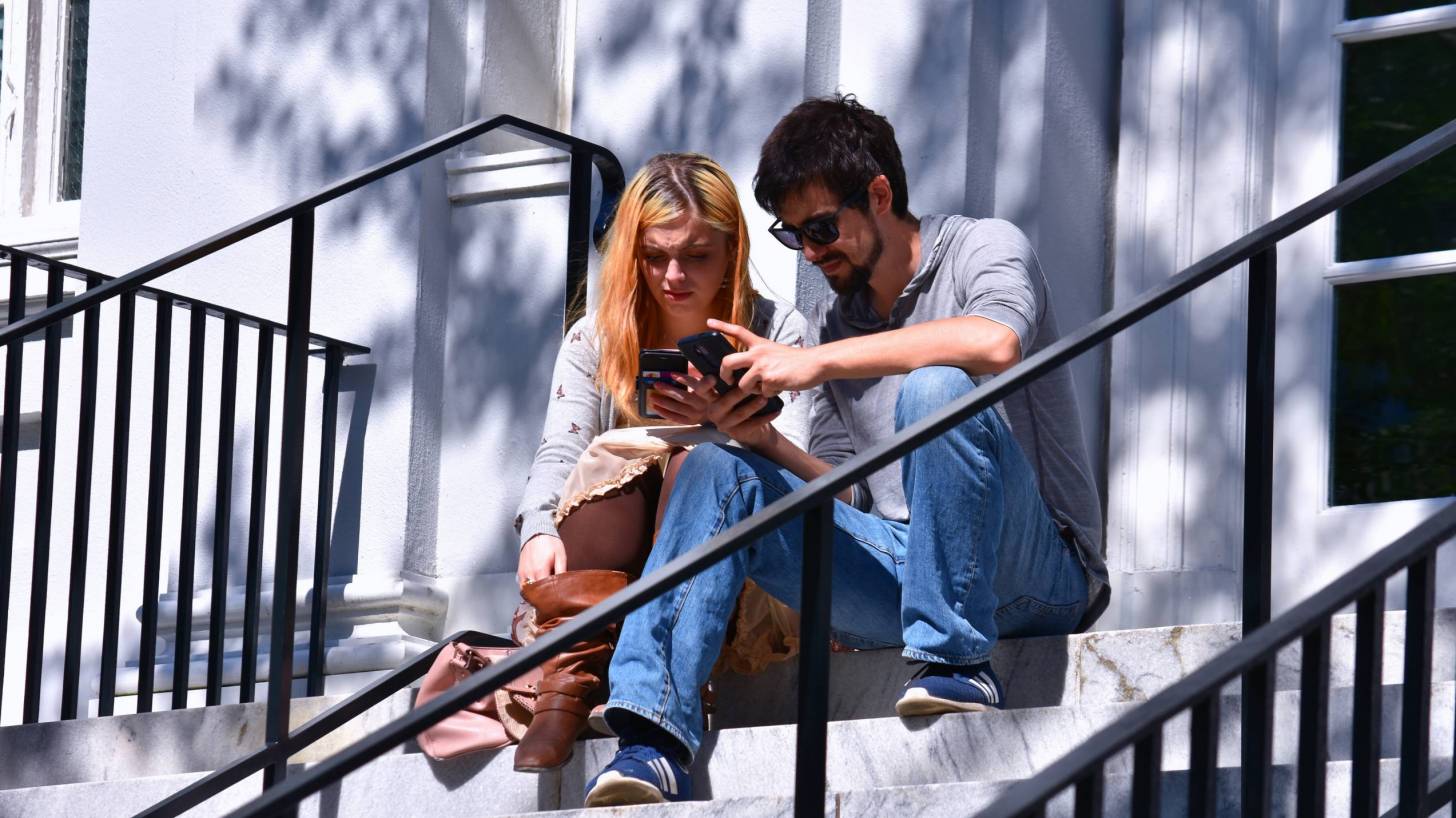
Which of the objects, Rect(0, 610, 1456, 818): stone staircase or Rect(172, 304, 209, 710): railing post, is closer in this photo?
Rect(0, 610, 1456, 818): stone staircase

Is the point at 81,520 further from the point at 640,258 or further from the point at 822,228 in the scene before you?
the point at 822,228

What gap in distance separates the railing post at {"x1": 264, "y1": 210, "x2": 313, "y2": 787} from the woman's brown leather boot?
447 mm

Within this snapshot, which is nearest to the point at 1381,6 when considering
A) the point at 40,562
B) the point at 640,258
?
the point at 640,258

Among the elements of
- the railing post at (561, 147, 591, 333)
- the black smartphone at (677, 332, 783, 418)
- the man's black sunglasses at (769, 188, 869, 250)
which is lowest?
the black smartphone at (677, 332, 783, 418)

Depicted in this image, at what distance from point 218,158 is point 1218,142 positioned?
102 inches

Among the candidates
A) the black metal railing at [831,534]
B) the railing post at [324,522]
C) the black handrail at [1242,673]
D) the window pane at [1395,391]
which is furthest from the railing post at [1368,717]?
the railing post at [324,522]

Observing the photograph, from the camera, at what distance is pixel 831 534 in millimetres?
2406

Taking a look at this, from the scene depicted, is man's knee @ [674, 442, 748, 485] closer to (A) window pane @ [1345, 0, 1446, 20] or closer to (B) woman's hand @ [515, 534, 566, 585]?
(B) woman's hand @ [515, 534, 566, 585]

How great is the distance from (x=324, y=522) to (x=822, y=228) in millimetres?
1658

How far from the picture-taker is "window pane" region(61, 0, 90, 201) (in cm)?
622

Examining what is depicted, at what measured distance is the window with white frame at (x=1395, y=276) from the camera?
3.97 metres

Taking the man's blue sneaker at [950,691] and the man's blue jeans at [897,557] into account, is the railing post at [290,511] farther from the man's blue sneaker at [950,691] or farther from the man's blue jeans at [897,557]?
the man's blue sneaker at [950,691]

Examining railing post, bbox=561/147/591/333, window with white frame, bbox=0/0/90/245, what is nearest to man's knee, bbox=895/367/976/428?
railing post, bbox=561/147/591/333

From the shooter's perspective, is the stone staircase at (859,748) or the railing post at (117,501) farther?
the railing post at (117,501)
